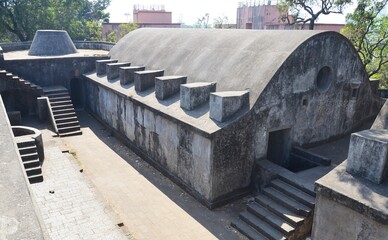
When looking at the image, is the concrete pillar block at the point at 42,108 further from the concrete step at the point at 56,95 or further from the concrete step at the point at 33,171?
the concrete step at the point at 33,171

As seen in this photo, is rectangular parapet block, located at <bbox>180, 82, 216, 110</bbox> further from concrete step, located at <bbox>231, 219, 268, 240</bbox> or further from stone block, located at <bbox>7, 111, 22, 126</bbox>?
stone block, located at <bbox>7, 111, 22, 126</bbox>

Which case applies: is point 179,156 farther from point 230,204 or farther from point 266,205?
point 266,205

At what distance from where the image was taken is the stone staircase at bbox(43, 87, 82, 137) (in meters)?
16.8

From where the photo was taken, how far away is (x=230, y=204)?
1051 cm

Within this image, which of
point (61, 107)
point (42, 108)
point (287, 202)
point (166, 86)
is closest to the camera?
point (287, 202)

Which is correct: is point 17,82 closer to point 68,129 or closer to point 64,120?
point 64,120

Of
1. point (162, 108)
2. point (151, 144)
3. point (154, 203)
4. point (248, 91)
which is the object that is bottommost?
point (154, 203)

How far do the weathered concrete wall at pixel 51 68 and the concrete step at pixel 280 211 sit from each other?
1497 cm

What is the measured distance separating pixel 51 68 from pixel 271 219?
53.2ft

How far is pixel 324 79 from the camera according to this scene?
12.5 meters

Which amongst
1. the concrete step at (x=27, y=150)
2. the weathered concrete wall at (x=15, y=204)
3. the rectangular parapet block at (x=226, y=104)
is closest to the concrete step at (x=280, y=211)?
the rectangular parapet block at (x=226, y=104)

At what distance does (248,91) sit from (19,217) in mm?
7992

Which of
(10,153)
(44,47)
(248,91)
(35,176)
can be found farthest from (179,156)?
(44,47)

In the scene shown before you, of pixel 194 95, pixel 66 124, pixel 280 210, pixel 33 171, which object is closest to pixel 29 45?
pixel 66 124
